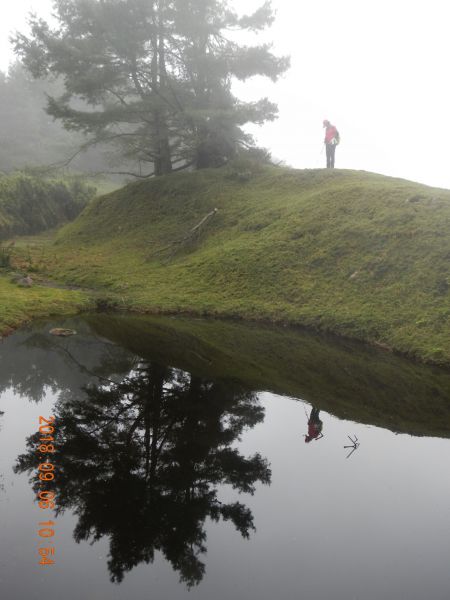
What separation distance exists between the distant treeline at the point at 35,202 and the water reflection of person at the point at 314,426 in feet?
81.1

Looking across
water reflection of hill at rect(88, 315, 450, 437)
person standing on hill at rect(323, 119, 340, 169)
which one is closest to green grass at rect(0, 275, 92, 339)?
water reflection of hill at rect(88, 315, 450, 437)

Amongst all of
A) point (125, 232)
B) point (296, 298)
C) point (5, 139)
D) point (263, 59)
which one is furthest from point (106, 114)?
point (5, 139)

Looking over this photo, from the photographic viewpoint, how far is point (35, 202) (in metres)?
30.6

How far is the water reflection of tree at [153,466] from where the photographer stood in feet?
15.9

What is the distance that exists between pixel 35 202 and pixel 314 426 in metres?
28.5

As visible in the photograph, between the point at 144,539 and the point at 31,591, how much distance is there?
1170 mm

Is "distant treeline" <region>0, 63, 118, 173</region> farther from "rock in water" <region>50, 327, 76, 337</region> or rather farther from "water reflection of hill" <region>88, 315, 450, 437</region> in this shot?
"water reflection of hill" <region>88, 315, 450, 437</region>

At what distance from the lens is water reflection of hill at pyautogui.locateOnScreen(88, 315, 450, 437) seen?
8688 mm

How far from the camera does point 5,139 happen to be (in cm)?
5453

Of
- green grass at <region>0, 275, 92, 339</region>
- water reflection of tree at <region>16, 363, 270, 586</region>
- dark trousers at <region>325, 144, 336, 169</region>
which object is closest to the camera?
water reflection of tree at <region>16, 363, 270, 586</region>

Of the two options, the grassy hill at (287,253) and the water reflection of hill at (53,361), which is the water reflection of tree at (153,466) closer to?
the water reflection of hill at (53,361)

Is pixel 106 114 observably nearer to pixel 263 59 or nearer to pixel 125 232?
pixel 125 232

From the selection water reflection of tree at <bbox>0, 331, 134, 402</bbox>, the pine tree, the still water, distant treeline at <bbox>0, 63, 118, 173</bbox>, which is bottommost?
the still water
